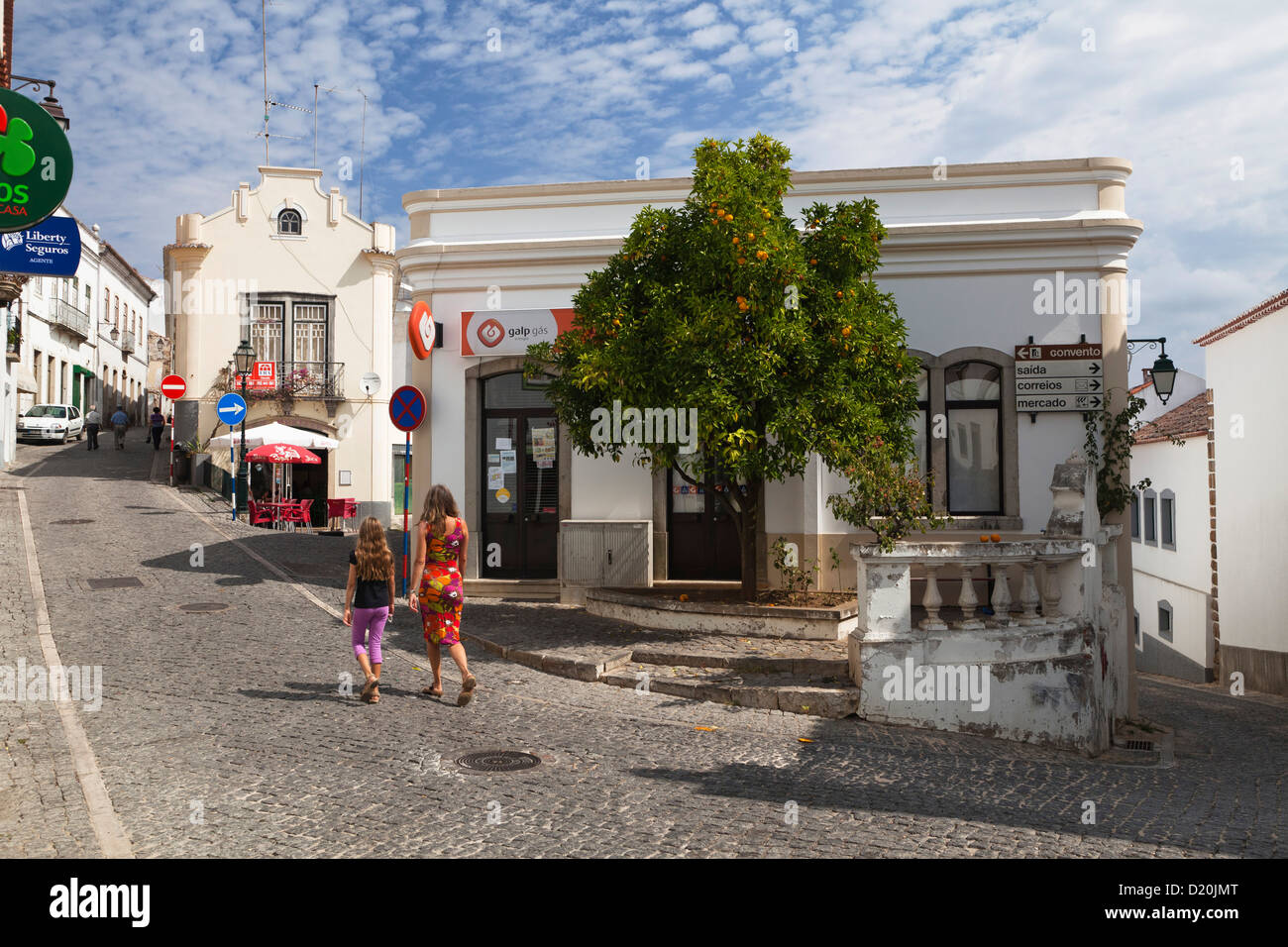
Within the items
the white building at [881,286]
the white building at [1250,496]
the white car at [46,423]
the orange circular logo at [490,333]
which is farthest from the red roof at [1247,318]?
the white car at [46,423]

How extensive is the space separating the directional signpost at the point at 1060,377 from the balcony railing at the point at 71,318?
36819 mm

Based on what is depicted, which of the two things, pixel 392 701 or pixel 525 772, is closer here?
pixel 525 772

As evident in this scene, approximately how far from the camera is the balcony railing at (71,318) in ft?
123

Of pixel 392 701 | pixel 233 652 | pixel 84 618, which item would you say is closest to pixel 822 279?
pixel 392 701

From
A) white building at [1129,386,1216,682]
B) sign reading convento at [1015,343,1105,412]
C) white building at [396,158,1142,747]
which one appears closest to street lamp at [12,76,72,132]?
white building at [396,158,1142,747]

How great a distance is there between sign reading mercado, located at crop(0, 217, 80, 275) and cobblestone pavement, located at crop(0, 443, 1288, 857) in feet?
11.0

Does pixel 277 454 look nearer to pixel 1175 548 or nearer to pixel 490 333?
pixel 490 333

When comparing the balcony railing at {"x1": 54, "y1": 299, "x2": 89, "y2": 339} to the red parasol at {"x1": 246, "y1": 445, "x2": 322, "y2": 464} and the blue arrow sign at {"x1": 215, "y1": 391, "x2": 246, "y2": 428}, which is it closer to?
the red parasol at {"x1": 246, "y1": 445, "x2": 322, "y2": 464}

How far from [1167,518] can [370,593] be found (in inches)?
888

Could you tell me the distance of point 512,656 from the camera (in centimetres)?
1038

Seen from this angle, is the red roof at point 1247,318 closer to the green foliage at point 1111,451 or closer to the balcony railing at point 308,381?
the green foliage at point 1111,451

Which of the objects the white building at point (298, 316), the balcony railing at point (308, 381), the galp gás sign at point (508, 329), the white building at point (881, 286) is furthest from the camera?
the balcony railing at point (308, 381)

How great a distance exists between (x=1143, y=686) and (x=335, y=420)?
77.1ft

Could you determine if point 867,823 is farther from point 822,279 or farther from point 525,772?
point 822,279
